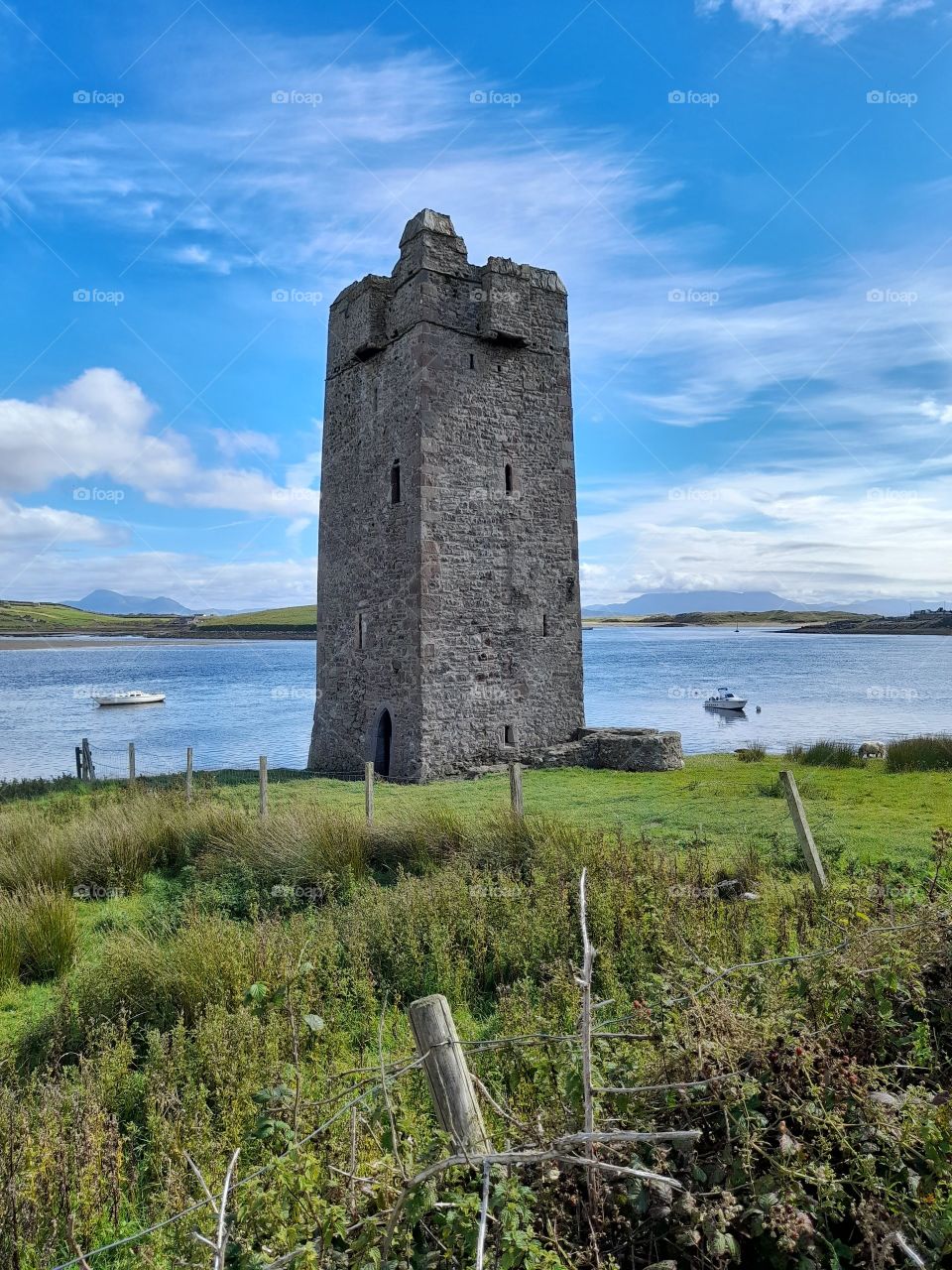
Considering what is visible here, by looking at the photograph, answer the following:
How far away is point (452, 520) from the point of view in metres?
16.9

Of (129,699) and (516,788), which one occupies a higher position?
(516,788)

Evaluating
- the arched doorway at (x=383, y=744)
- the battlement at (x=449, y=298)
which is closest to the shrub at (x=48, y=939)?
the arched doorway at (x=383, y=744)

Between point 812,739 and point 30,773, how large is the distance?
97.5 feet

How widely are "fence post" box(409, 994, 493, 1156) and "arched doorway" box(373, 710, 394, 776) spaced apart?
14.5 metres

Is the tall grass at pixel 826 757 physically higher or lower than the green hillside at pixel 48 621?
lower

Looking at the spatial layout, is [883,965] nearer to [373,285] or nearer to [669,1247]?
[669,1247]

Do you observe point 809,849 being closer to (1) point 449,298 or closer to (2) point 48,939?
(2) point 48,939

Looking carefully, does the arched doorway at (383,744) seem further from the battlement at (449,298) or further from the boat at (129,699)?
the boat at (129,699)

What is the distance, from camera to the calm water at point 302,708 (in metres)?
34.7

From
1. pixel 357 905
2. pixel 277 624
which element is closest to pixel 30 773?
pixel 357 905

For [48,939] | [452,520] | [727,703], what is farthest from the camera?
[727,703]

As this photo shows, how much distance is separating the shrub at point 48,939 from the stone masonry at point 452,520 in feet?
29.0

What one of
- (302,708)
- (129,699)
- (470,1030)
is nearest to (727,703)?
(302,708)

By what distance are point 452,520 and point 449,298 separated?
15.6 feet
